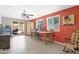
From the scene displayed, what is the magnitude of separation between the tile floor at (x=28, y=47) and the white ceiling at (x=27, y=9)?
0.60 meters

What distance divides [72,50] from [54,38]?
561 mm

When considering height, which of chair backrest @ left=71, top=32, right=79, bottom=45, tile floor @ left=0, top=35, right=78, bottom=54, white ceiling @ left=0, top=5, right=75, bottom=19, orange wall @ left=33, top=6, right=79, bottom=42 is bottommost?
tile floor @ left=0, top=35, right=78, bottom=54

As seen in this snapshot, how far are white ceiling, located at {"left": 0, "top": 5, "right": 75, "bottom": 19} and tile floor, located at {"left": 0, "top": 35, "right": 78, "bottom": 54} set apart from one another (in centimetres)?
60

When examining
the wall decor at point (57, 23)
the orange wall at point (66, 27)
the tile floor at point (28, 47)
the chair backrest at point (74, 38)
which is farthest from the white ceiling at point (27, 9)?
the chair backrest at point (74, 38)

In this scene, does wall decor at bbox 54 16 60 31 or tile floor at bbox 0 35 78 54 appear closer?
tile floor at bbox 0 35 78 54

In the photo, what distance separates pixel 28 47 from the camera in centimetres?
346

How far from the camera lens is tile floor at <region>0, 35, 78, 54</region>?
134 inches

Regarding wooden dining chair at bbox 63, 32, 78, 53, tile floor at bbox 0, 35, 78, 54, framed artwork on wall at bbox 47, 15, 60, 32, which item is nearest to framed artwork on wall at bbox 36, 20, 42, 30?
framed artwork on wall at bbox 47, 15, 60, 32

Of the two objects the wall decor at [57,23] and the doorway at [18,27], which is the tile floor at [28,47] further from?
the wall decor at [57,23]

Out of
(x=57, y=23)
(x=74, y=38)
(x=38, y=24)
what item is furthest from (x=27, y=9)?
(x=74, y=38)

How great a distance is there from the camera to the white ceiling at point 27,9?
338 cm

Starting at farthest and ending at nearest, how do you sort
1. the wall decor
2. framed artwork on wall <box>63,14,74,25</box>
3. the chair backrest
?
the wall decor < framed artwork on wall <box>63,14,74,25</box> < the chair backrest

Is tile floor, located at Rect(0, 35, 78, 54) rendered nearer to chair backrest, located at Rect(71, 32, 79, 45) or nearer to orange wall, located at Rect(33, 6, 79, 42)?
orange wall, located at Rect(33, 6, 79, 42)

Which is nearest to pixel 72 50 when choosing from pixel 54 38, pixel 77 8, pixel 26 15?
pixel 54 38
